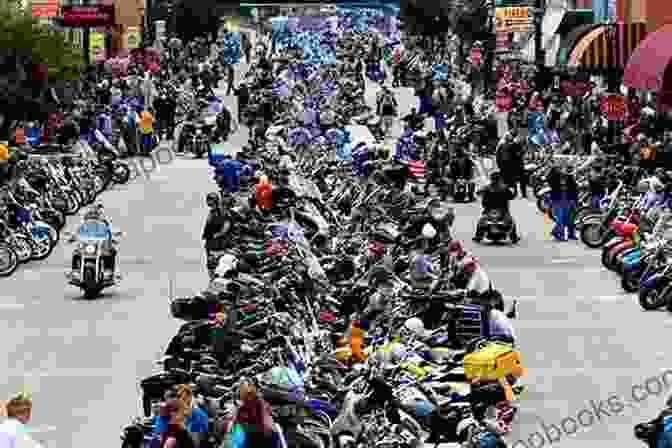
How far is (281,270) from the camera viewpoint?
2392 cm

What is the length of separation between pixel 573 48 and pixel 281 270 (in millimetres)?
33601

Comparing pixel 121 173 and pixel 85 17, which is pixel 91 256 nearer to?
pixel 121 173

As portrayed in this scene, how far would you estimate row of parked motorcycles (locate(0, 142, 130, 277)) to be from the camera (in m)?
32.6

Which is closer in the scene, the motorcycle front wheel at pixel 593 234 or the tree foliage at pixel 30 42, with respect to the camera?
the motorcycle front wheel at pixel 593 234

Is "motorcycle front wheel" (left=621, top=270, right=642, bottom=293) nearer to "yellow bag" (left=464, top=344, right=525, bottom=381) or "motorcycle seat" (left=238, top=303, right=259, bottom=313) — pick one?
"yellow bag" (left=464, top=344, right=525, bottom=381)

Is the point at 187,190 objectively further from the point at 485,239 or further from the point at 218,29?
the point at 218,29

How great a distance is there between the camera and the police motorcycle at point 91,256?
2933 cm

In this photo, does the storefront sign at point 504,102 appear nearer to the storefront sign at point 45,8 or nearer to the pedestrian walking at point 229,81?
the storefront sign at point 45,8

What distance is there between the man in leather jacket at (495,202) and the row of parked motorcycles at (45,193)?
755cm

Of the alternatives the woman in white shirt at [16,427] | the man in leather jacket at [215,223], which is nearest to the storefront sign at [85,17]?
the man in leather jacket at [215,223]

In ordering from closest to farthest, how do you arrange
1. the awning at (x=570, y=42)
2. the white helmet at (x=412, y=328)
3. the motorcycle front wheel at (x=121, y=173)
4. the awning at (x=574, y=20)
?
the white helmet at (x=412, y=328)
the motorcycle front wheel at (x=121, y=173)
the awning at (x=570, y=42)
the awning at (x=574, y=20)

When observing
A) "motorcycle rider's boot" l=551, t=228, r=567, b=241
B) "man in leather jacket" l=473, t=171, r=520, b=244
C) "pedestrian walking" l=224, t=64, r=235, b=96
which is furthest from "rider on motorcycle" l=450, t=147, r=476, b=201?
"pedestrian walking" l=224, t=64, r=235, b=96

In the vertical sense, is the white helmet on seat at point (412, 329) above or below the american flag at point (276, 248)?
below

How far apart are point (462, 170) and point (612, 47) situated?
12405 millimetres
